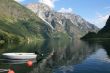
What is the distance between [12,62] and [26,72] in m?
29.0

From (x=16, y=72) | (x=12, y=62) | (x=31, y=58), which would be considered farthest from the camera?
(x=31, y=58)

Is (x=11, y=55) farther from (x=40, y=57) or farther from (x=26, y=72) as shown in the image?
(x=26, y=72)

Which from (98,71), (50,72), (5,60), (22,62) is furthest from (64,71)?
(5,60)

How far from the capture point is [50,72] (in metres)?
82.8

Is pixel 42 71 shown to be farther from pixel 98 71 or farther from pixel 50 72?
pixel 98 71

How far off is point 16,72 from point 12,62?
29.8 m

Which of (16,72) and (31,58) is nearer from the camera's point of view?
(16,72)

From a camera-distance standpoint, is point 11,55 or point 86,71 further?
point 11,55

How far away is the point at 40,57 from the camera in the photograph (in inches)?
4951

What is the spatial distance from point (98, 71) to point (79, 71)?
6.28 m

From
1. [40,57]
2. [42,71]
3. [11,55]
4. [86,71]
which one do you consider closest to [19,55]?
[11,55]

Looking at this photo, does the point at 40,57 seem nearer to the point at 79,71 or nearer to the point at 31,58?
the point at 31,58

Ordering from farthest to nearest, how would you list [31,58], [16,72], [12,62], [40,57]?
[40,57]
[31,58]
[12,62]
[16,72]

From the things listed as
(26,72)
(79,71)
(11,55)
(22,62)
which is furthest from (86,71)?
(11,55)
